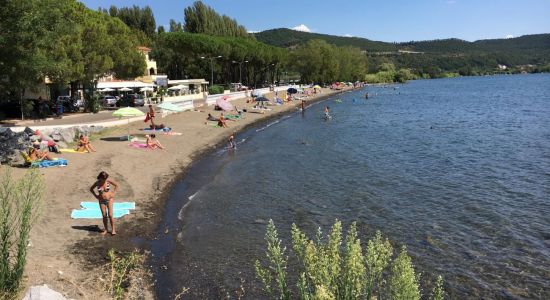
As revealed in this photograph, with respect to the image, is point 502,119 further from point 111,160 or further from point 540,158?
point 111,160

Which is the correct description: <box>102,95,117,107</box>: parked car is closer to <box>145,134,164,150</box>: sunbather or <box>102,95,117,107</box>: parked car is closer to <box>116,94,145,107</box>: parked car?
<box>116,94,145,107</box>: parked car

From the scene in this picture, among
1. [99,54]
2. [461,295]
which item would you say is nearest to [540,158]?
[461,295]

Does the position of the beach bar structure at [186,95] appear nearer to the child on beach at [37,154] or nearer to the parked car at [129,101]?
the parked car at [129,101]

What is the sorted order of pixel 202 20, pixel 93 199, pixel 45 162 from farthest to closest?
pixel 202 20 < pixel 45 162 < pixel 93 199

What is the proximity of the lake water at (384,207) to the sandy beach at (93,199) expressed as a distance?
3.22 feet

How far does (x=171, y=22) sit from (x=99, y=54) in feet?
242

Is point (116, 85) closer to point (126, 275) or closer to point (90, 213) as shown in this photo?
point (90, 213)

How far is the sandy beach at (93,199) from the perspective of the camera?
10664 millimetres

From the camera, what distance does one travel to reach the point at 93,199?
672 inches

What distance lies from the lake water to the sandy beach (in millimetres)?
980

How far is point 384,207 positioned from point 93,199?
10.9 meters

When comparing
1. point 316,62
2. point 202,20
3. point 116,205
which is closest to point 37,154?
point 116,205

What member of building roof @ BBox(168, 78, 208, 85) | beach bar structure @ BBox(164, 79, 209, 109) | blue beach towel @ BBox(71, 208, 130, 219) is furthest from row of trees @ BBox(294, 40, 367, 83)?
blue beach towel @ BBox(71, 208, 130, 219)

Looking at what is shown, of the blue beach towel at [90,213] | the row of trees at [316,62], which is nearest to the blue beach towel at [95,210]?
the blue beach towel at [90,213]
